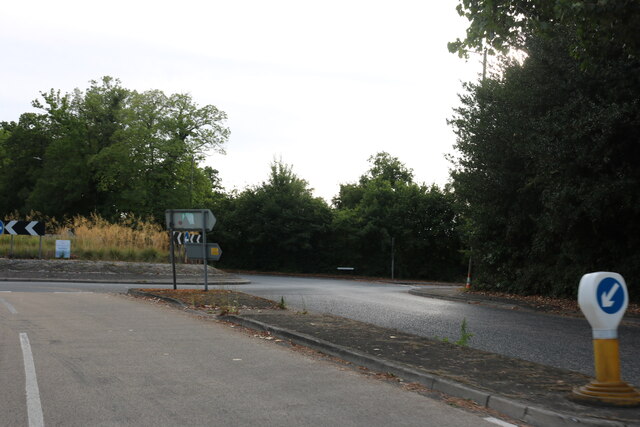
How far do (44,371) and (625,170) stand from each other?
1382 cm

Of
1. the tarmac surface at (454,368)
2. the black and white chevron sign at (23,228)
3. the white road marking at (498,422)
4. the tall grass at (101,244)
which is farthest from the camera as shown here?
the tall grass at (101,244)

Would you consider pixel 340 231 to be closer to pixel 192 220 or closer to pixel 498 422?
pixel 192 220

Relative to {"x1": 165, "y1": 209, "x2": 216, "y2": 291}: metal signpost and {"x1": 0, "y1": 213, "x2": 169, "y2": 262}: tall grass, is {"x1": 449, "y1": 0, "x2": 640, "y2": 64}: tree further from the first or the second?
{"x1": 0, "y1": 213, "x2": 169, "y2": 262}: tall grass

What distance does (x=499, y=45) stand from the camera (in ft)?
43.4

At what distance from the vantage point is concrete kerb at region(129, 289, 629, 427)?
514 cm

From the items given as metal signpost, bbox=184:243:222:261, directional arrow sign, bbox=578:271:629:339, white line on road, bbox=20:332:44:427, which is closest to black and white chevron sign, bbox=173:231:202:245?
metal signpost, bbox=184:243:222:261

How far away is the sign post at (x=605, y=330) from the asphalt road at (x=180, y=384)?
115 cm

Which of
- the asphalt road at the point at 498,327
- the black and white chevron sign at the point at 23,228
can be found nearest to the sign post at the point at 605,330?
the asphalt road at the point at 498,327

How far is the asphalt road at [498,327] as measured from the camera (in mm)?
9039

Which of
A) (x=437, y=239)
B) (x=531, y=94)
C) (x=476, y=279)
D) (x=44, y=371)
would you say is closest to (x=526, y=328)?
(x=531, y=94)

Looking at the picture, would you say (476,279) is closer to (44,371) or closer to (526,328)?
(526,328)

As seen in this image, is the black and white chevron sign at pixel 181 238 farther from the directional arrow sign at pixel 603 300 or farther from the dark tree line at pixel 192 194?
the directional arrow sign at pixel 603 300

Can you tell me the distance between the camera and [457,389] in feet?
20.6

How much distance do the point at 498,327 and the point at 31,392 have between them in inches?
356
